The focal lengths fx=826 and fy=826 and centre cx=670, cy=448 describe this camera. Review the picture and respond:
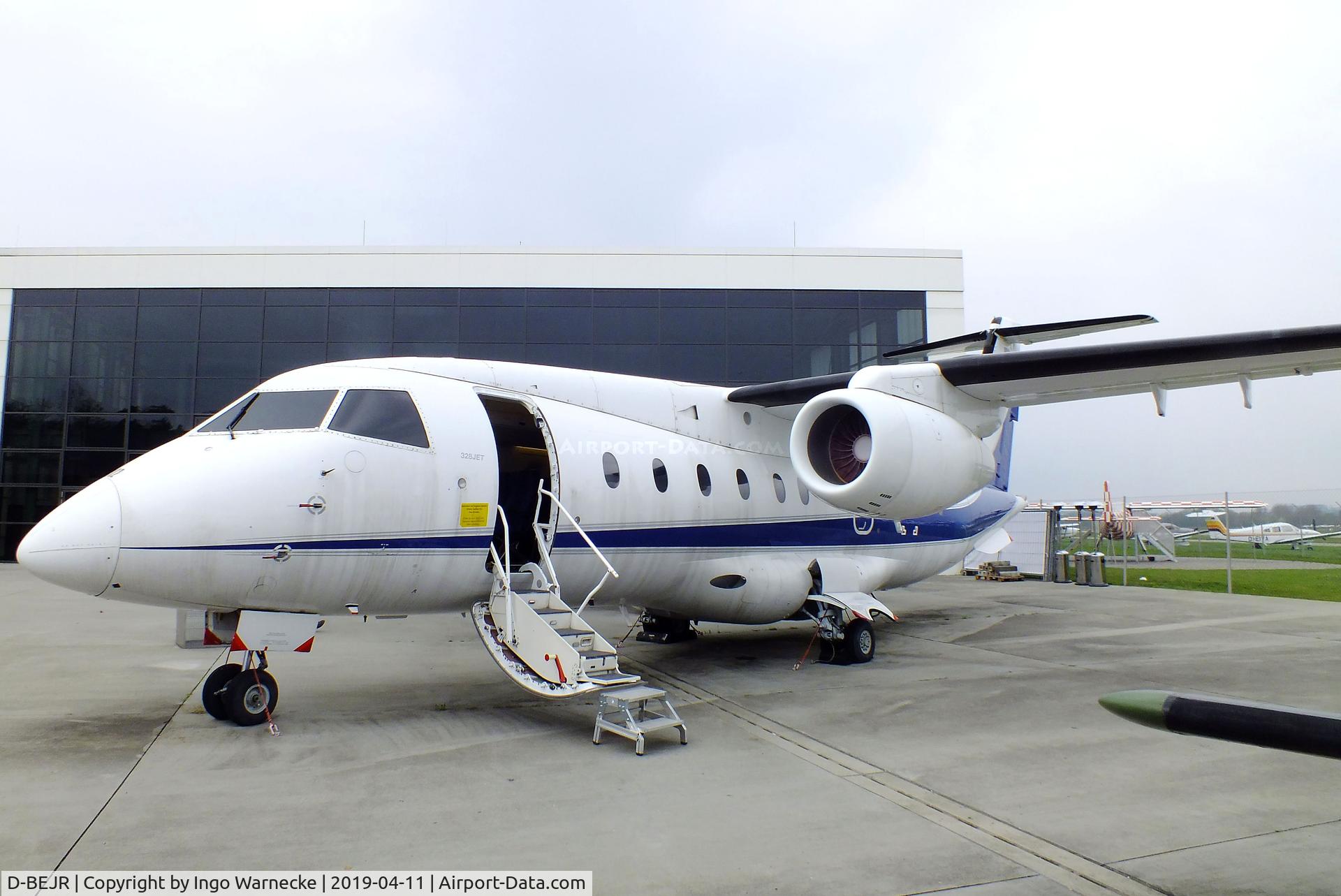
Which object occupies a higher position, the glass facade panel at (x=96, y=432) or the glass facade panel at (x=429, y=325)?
the glass facade panel at (x=429, y=325)

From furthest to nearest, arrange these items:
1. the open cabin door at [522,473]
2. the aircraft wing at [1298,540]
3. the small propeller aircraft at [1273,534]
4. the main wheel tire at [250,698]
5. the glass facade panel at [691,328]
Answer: the small propeller aircraft at [1273,534] < the aircraft wing at [1298,540] < the glass facade panel at [691,328] < the open cabin door at [522,473] < the main wheel tire at [250,698]

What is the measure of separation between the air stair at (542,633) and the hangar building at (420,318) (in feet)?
47.3

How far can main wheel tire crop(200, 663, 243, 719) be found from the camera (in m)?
6.98

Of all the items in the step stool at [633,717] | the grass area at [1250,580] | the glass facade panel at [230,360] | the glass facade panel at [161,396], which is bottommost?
the grass area at [1250,580]

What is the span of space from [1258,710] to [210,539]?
6345 millimetres

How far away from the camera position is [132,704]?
7.83 meters

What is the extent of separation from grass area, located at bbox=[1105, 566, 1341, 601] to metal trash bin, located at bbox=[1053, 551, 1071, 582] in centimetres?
109

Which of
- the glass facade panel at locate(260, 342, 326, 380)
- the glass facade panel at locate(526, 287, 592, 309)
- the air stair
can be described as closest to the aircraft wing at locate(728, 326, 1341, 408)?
the air stair

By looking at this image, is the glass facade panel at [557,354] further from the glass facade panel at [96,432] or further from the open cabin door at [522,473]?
the open cabin door at [522,473]

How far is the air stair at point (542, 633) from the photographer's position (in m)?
6.71

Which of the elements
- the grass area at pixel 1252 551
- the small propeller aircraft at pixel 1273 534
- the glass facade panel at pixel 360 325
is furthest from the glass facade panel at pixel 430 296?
the small propeller aircraft at pixel 1273 534

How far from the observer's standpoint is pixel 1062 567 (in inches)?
896

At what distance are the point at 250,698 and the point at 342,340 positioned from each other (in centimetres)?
1703

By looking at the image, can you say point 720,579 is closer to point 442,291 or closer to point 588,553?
point 588,553
